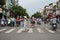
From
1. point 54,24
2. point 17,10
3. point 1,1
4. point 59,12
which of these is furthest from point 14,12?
point 54,24

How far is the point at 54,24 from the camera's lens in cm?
3180

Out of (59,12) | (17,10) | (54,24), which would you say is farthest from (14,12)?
(54,24)

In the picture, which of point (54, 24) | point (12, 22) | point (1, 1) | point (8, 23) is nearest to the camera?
point (54, 24)

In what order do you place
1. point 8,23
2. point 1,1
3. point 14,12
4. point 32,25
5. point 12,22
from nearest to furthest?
point 32,25, point 12,22, point 8,23, point 1,1, point 14,12

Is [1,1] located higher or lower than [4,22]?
higher

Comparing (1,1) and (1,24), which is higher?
(1,1)

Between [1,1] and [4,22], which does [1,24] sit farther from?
[1,1]

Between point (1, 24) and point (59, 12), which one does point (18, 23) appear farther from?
point (59, 12)

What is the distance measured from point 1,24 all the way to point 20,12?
82819 mm

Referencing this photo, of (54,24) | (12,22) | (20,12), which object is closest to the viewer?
(54,24)

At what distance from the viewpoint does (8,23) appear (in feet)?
163

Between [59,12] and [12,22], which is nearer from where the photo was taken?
[12,22]

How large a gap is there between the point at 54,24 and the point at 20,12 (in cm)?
9837

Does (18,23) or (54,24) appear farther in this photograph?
(18,23)
